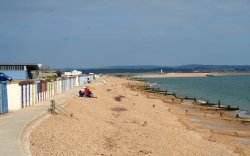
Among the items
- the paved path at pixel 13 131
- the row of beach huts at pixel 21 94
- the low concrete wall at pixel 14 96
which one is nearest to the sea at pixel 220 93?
the row of beach huts at pixel 21 94

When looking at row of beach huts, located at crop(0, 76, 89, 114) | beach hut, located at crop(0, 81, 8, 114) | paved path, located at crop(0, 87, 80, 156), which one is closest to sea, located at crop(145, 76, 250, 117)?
row of beach huts, located at crop(0, 76, 89, 114)

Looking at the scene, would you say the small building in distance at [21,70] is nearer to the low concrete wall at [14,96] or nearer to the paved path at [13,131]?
the low concrete wall at [14,96]

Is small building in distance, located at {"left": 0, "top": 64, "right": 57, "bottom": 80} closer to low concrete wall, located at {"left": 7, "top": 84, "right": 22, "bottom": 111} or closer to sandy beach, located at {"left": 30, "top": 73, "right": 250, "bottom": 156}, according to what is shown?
sandy beach, located at {"left": 30, "top": 73, "right": 250, "bottom": 156}

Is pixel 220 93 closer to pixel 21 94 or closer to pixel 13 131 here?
pixel 21 94

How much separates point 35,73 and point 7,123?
137 ft

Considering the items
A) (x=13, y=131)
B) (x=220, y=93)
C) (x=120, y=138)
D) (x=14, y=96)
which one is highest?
(x=14, y=96)

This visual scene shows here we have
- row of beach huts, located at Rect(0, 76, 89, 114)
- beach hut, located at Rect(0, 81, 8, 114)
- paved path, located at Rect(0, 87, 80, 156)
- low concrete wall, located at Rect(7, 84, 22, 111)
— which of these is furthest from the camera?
low concrete wall, located at Rect(7, 84, 22, 111)

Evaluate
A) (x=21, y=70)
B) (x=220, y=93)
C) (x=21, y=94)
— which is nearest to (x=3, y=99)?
(x=21, y=94)

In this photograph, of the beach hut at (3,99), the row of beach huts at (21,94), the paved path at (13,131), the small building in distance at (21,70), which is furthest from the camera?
the small building in distance at (21,70)

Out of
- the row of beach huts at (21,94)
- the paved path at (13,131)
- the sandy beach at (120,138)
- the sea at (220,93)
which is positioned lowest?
the sea at (220,93)

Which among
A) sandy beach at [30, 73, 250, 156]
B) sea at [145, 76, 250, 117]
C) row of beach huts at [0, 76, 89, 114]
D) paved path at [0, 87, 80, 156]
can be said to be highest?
row of beach huts at [0, 76, 89, 114]

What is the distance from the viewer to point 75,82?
70250 mm

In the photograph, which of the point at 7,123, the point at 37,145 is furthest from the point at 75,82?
the point at 37,145

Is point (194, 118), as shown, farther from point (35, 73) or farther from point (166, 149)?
point (35, 73)
